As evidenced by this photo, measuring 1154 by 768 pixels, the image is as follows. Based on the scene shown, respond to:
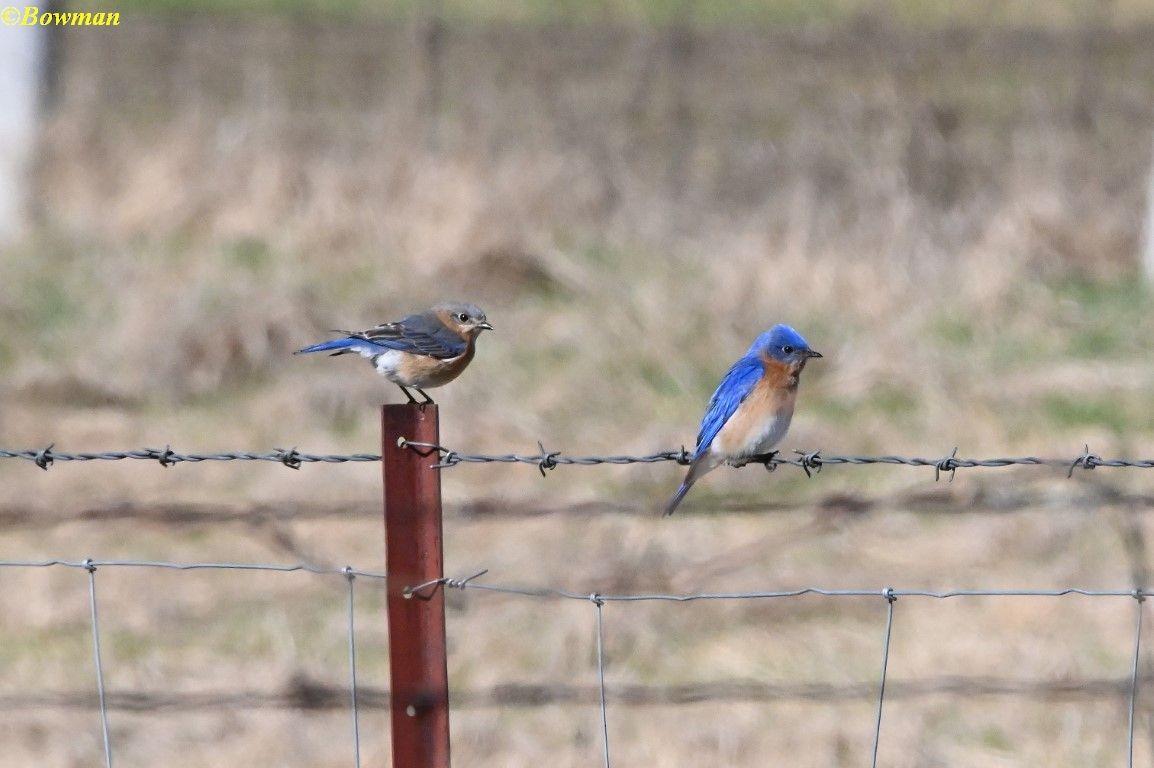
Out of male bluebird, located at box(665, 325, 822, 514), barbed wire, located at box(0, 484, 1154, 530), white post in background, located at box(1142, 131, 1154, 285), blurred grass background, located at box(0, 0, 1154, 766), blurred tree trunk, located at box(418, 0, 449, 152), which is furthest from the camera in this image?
blurred tree trunk, located at box(418, 0, 449, 152)

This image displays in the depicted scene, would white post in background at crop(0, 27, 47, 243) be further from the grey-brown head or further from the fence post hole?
the fence post hole

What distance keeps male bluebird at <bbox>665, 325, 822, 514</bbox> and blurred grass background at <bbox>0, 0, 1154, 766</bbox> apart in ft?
3.91

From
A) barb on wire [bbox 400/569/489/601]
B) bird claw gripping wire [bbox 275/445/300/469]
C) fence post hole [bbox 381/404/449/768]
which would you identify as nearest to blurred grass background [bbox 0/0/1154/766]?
bird claw gripping wire [bbox 275/445/300/469]

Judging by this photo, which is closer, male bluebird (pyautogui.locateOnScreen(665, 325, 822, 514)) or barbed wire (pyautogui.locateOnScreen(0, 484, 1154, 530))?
male bluebird (pyautogui.locateOnScreen(665, 325, 822, 514))

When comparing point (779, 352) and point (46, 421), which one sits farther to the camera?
point (46, 421)

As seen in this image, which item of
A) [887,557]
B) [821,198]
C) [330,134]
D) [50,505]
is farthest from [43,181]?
[887,557]

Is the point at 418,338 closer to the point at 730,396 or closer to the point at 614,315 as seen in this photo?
the point at 730,396

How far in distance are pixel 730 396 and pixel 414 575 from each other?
7.55 ft

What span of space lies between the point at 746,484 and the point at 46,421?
4.34 metres

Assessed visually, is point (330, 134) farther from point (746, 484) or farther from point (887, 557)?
point (887, 557)

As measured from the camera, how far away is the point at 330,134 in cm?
1416

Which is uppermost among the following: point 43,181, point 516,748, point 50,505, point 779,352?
point 43,181

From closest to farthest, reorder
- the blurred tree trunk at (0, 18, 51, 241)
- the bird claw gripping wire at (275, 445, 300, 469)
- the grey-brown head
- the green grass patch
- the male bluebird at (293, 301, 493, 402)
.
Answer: the bird claw gripping wire at (275, 445, 300, 469)
the male bluebird at (293, 301, 493, 402)
the grey-brown head
the green grass patch
the blurred tree trunk at (0, 18, 51, 241)

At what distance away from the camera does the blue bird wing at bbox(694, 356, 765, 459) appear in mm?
5465
